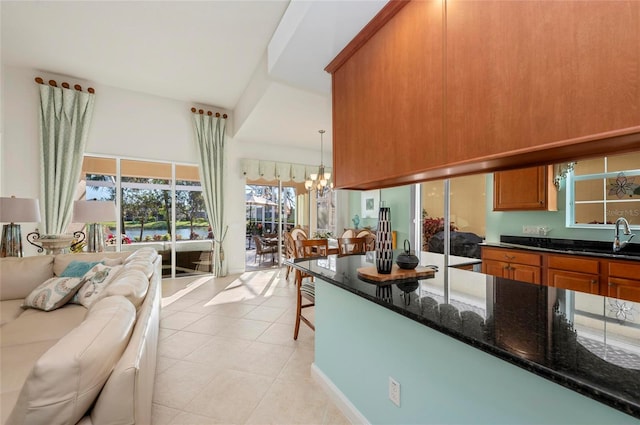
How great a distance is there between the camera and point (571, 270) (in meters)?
2.53

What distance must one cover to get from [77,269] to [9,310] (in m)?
0.52

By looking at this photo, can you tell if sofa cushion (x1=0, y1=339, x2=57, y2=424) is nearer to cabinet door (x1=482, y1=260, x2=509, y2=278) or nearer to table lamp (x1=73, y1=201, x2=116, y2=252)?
table lamp (x1=73, y1=201, x2=116, y2=252)

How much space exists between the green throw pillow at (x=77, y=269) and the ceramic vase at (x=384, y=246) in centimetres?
284

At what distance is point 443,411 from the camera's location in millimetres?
1109

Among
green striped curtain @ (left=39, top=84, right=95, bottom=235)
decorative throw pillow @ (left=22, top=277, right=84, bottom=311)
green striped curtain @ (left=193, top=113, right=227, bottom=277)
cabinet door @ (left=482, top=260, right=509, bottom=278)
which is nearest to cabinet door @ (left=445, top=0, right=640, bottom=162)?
cabinet door @ (left=482, top=260, right=509, bottom=278)

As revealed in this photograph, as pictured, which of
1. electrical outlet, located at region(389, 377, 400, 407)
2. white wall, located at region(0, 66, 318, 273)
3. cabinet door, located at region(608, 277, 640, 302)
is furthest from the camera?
white wall, located at region(0, 66, 318, 273)

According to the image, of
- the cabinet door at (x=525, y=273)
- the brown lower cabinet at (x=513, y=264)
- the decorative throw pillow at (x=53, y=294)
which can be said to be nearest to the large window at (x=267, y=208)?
the decorative throw pillow at (x=53, y=294)

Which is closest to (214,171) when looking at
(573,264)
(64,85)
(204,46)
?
(204,46)

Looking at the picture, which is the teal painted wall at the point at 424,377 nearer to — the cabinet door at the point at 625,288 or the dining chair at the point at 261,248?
the cabinet door at the point at 625,288

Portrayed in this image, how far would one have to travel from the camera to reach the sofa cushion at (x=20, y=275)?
2576mm

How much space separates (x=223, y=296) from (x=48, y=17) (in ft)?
13.1

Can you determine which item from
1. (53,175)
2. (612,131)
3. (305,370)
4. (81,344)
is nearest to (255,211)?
(53,175)

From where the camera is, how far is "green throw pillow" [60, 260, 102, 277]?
2600 millimetres

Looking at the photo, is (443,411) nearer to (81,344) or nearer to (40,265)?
(81,344)
